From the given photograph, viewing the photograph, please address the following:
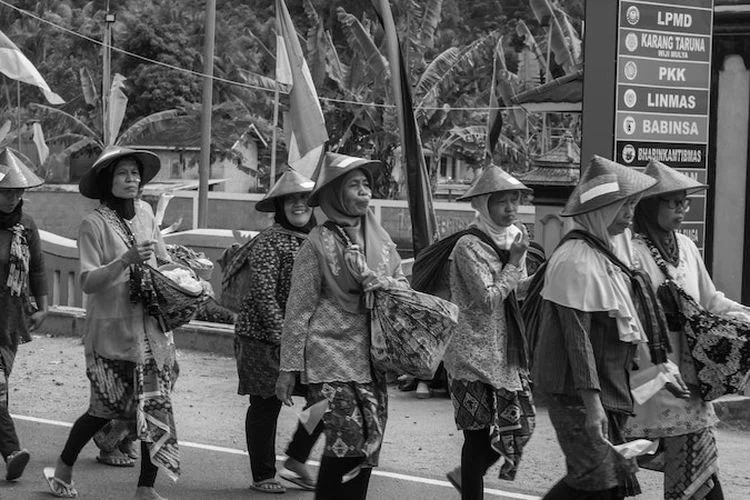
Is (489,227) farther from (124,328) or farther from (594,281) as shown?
(124,328)

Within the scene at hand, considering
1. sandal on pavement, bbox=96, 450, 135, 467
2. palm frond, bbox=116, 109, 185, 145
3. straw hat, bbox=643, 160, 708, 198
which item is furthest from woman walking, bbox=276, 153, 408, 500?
palm frond, bbox=116, 109, 185, 145

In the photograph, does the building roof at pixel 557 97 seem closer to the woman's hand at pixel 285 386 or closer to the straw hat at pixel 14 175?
the straw hat at pixel 14 175

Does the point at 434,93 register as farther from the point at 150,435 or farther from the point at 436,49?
the point at 150,435

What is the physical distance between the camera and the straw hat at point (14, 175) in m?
7.45

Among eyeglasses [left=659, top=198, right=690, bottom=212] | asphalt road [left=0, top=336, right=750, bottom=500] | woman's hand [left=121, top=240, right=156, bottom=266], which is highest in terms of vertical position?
eyeglasses [left=659, top=198, right=690, bottom=212]

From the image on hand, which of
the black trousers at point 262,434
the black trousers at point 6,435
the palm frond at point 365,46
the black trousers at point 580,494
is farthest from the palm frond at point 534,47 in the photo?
the black trousers at point 580,494

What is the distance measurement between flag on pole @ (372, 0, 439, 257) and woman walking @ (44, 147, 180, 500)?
4356mm

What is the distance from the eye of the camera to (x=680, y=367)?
18.4ft

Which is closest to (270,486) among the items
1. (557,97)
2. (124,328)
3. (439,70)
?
(124,328)

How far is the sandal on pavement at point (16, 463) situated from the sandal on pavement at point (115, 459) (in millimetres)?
720

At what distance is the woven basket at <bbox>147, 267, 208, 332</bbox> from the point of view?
6598 millimetres

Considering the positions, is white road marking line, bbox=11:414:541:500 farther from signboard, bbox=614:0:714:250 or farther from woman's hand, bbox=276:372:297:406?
signboard, bbox=614:0:714:250

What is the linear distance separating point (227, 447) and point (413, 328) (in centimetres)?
367

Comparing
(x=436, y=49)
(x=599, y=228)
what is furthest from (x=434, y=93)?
(x=599, y=228)
